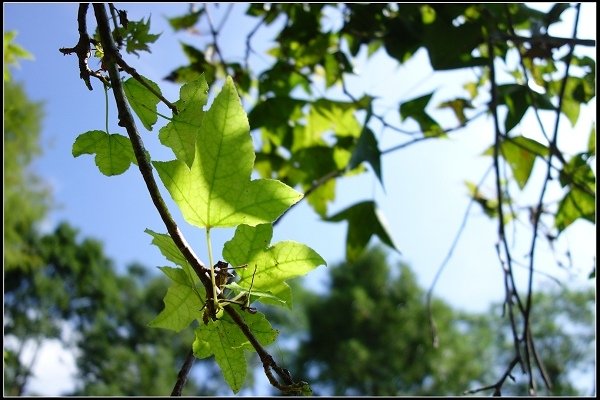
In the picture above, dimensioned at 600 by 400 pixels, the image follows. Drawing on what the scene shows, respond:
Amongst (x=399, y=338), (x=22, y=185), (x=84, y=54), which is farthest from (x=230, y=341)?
(x=399, y=338)

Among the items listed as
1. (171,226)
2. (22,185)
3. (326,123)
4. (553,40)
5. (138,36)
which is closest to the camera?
(171,226)

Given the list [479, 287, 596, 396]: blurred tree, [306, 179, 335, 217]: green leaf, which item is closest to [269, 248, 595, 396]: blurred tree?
[479, 287, 596, 396]: blurred tree

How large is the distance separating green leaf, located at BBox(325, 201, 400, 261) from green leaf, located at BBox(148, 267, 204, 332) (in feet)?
1.74

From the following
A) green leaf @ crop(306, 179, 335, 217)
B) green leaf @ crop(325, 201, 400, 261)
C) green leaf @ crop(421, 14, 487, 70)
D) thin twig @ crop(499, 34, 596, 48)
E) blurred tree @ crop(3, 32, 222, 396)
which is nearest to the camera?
thin twig @ crop(499, 34, 596, 48)

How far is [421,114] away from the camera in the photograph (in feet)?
2.61

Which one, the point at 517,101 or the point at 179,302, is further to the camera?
the point at 517,101

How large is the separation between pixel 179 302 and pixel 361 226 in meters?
0.56

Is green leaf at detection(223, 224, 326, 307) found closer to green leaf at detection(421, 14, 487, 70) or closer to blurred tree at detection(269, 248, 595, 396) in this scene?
green leaf at detection(421, 14, 487, 70)

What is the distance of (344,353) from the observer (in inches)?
399

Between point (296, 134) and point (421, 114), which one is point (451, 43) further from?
point (296, 134)

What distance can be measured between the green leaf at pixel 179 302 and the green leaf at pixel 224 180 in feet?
0.11

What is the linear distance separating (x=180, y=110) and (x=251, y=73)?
74cm

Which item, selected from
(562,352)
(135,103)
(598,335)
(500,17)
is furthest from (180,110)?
(562,352)

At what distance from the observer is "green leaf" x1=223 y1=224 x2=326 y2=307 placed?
0.23m
